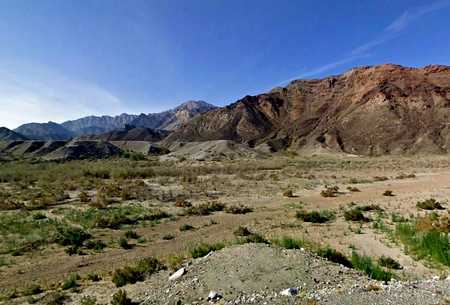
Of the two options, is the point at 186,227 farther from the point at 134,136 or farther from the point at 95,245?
the point at 134,136

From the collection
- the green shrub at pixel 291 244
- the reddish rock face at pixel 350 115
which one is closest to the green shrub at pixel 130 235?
the green shrub at pixel 291 244

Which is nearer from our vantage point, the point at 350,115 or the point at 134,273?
the point at 134,273

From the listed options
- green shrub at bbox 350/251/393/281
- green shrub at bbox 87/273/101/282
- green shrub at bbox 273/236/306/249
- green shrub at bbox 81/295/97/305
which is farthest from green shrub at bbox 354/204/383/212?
green shrub at bbox 81/295/97/305

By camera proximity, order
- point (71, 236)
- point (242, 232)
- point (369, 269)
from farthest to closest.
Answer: point (242, 232)
point (71, 236)
point (369, 269)

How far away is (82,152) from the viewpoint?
222 ft

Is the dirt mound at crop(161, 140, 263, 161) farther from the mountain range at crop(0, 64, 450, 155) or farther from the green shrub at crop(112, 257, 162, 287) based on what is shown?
the green shrub at crop(112, 257, 162, 287)

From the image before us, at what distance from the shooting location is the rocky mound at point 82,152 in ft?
202

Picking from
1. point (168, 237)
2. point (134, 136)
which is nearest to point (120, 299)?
point (168, 237)

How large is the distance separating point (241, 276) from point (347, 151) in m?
82.7

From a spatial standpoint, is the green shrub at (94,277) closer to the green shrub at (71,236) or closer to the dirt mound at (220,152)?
the green shrub at (71,236)

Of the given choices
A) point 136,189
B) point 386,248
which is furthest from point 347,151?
point 386,248

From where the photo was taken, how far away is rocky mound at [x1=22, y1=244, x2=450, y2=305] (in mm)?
5297

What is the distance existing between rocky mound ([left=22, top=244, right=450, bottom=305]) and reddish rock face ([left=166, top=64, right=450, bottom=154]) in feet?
252

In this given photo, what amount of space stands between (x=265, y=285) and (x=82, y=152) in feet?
234
